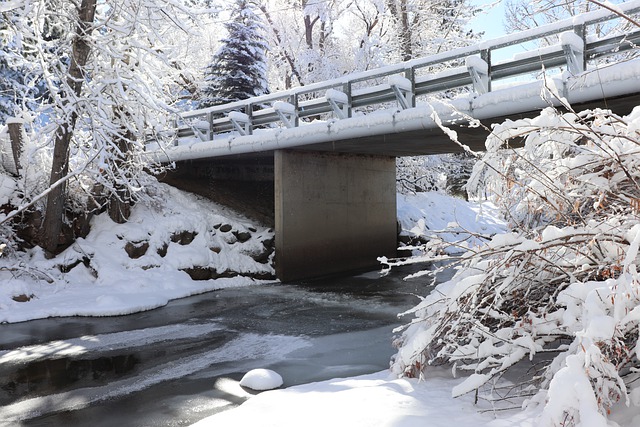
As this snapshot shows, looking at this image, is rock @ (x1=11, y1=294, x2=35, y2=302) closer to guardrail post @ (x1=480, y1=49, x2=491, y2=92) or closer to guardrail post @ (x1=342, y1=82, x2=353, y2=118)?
guardrail post @ (x1=342, y1=82, x2=353, y2=118)

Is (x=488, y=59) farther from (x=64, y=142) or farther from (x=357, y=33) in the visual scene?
(x=357, y=33)

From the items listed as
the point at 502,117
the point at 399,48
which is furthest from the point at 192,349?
the point at 399,48

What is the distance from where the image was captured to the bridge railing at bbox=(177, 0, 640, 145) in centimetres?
834

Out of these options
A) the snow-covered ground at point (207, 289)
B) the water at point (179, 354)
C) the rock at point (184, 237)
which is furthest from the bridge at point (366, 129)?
the water at point (179, 354)

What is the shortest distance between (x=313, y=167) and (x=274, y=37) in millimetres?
13302

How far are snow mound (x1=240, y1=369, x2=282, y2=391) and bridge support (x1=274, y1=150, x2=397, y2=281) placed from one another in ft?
27.3

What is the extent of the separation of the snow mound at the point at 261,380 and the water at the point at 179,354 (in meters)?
0.13

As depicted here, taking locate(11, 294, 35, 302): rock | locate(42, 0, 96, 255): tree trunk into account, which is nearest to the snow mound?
locate(11, 294, 35, 302): rock

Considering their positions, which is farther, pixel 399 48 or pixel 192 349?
pixel 399 48

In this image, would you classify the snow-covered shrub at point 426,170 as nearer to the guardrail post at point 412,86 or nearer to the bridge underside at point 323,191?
the bridge underside at point 323,191

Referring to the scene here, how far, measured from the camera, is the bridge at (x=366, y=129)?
8609 millimetres

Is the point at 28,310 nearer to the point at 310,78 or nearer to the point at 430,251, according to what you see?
the point at 430,251

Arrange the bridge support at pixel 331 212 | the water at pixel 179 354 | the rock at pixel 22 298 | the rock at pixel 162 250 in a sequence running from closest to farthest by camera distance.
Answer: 1. the water at pixel 179 354
2. the rock at pixel 22 298
3. the rock at pixel 162 250
4. the bridge support at pixel 331 212

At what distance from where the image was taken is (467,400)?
384 centimetres
